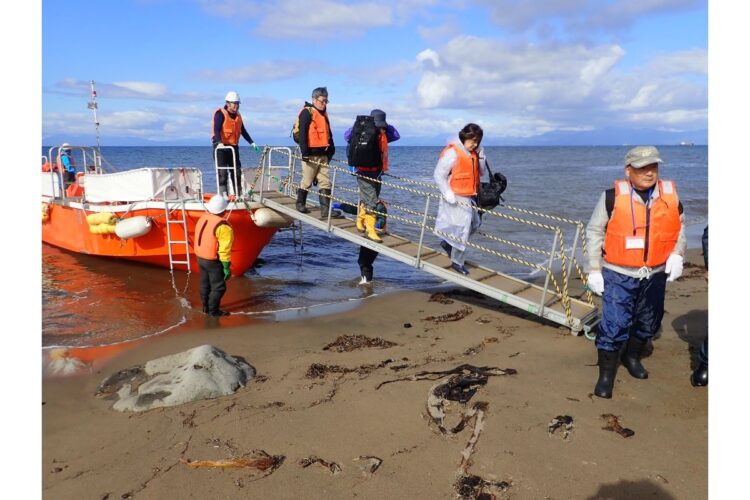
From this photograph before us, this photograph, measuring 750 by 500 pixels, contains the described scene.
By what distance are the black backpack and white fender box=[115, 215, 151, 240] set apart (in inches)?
167

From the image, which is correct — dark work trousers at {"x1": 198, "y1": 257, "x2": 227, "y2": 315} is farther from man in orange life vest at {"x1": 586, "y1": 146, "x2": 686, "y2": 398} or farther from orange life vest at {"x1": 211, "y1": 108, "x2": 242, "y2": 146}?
man in orange life vest at {"x1": 586, "y1": 146, "x2": 686, "y2": 398}

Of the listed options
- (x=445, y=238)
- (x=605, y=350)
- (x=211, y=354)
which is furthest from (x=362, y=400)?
(x=445, y=238)

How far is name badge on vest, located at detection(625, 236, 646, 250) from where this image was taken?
4.15 m

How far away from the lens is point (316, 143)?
838 cm

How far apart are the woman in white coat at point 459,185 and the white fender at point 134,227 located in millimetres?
5688

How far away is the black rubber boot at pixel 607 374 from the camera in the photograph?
4.43 meters

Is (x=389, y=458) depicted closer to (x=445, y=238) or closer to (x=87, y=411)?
(x=87, y=411)

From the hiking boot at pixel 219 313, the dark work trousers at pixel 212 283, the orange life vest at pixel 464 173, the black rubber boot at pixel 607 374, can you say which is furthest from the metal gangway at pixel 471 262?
the hiking boot at pixel 219 313

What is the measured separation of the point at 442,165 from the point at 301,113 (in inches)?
107

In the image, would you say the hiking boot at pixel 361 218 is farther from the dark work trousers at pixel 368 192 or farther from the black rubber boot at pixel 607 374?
the black rubber boot at pixel 607 374

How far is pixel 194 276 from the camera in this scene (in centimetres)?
999

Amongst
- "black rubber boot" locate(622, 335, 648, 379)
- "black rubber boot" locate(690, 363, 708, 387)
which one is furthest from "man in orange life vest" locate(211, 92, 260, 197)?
"black rubber boot" locate(690, 363, 708, 387)

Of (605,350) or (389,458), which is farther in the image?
(605,350)
